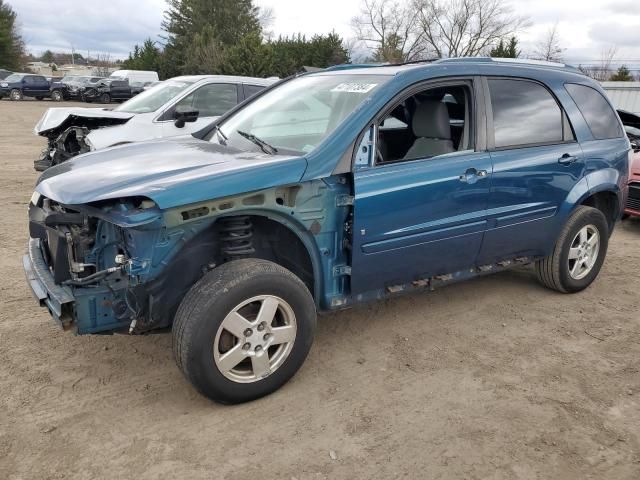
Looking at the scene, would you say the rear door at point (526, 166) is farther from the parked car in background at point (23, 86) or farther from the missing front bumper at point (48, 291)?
the parked car in background at point (23, 86)

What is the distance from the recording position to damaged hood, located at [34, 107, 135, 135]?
7680mm

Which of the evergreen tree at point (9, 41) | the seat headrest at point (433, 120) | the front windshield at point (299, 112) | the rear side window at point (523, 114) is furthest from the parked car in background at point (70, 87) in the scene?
the rear side window at point (523, 114)

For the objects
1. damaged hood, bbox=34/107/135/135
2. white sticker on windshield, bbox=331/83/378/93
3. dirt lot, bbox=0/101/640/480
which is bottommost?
dirt lot, bbox=0/101/640/480

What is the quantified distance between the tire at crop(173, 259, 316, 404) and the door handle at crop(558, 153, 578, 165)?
2370 mm

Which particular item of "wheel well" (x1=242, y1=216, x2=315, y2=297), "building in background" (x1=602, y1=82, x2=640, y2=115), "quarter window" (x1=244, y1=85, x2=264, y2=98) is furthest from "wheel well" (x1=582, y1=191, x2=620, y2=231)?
"building in background" (x1=602, y1=82, x2=640, y2=115)

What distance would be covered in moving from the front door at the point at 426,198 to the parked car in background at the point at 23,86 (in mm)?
34908

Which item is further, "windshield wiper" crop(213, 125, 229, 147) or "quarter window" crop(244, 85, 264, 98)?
"quarter window" crop(244, 85, 264, 98)

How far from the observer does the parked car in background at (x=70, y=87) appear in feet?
111

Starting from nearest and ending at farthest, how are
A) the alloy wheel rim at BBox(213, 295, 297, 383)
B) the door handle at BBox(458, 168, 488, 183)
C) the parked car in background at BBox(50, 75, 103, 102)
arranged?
the alloy wheel rim at BBox(213, 295, 297, 383) < the door handle at BBox(458, 168, 488, 183) < the parked car in background at BBox(50, 75, 103, 102)

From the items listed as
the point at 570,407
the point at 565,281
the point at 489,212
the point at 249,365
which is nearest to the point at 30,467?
the point at 249,365

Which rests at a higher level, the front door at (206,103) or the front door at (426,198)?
the front door at (206,103)

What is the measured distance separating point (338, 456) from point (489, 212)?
2022 millimetres

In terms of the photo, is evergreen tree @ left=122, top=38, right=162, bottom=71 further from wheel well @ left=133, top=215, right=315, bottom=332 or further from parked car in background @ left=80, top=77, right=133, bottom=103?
wheel well @ left=133, top=215, right=315, bottom=332

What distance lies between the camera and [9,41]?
50.0 m
